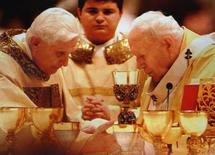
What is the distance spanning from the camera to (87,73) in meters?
4.10

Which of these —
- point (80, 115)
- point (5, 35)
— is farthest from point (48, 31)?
point (80, 115)

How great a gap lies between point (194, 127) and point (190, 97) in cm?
23

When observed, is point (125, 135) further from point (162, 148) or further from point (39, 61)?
point (39, 61)

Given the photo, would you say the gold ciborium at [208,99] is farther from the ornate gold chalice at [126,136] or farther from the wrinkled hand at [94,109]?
the wrinkled hand at [94,109]

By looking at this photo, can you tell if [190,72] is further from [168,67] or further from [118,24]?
[118,24]

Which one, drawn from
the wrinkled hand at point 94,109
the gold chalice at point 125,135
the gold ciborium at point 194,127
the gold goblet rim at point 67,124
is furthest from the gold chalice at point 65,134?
the gold ciborium at point 194,127

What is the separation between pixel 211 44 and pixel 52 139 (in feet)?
3.30

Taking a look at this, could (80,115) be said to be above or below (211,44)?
below

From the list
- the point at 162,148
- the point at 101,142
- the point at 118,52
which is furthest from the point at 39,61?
the point at 162,148

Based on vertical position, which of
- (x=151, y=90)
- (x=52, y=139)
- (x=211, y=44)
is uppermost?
(x=211, y=44)

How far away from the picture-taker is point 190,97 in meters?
3.86

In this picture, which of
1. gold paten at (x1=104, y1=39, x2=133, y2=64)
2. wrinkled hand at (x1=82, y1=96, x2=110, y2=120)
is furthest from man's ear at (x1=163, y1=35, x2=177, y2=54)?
wrinkled hand at (x1=82, y1=96, x2=110, y2=120)

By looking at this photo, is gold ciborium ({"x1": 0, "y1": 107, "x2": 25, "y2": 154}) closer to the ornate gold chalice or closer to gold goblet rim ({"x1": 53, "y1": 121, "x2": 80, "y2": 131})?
gold goblet rim ({"x1": 53, "y1": 121, "x2": 80, "y2": 131})

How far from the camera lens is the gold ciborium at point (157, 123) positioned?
370 centimetres
